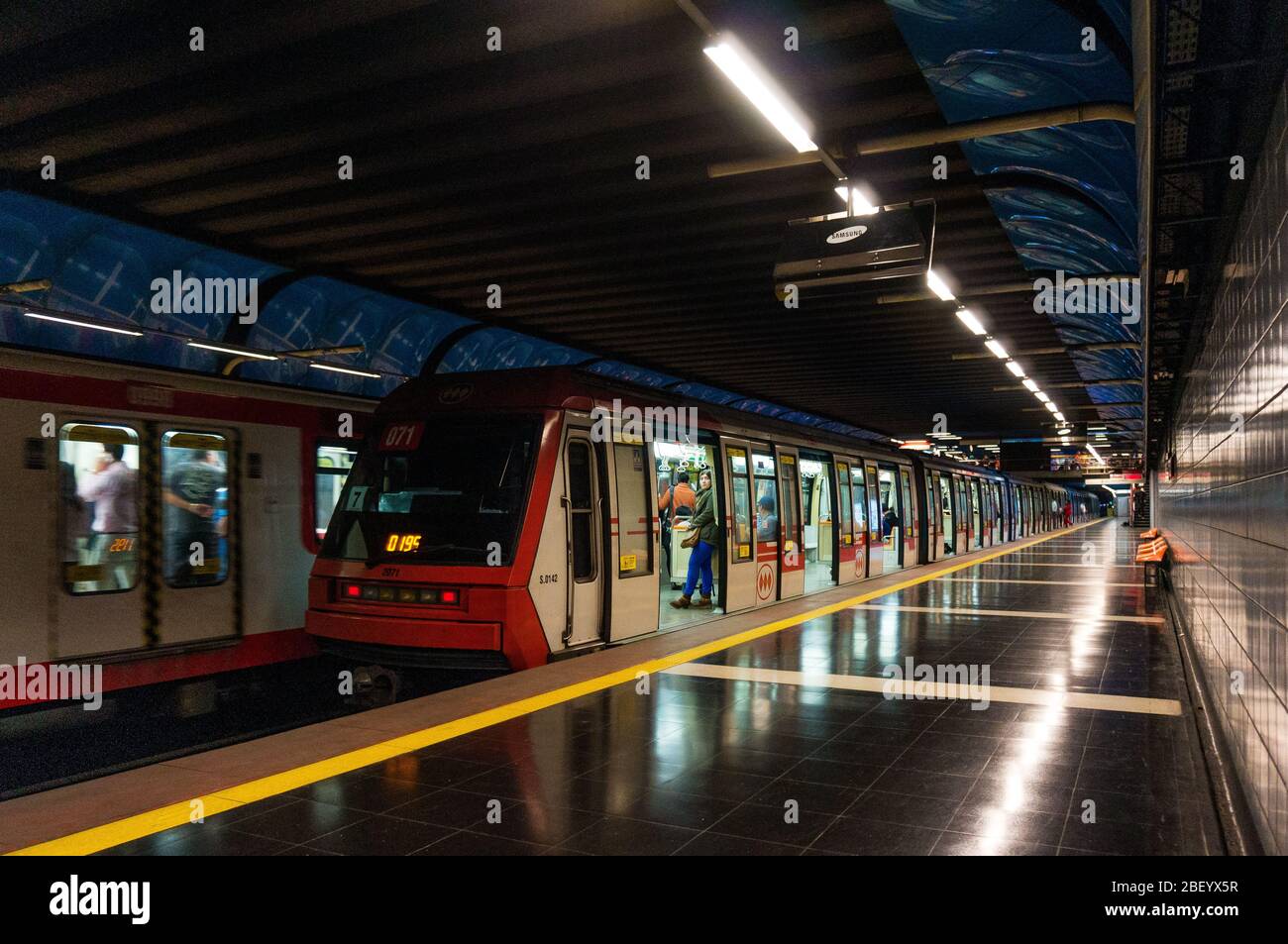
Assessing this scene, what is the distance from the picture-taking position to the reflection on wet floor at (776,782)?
3664mm

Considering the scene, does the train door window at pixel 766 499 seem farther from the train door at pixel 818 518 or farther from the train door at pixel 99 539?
the train door at pixel 99 539

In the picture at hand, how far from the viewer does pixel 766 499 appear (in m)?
11.7

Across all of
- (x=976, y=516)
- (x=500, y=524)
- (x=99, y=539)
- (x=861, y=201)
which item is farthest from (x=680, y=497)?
(x=976, y=516)

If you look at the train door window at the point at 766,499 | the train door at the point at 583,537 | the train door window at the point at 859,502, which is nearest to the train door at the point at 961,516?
the train door window at the point at 859,502

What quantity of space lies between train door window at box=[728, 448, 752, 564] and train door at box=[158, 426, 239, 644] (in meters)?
5.52

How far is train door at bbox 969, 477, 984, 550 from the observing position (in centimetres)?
2552

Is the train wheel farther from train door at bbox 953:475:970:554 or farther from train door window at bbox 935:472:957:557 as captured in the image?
train door at bbox 953:475:970:554

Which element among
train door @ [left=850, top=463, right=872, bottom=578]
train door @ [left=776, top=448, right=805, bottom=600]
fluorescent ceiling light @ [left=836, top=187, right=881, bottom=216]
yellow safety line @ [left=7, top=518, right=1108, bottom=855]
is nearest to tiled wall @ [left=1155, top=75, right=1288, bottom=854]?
fluorescent ceiling light @ [left=836, top=187, right=881, bottom=216]

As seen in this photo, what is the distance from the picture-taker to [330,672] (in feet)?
27.2

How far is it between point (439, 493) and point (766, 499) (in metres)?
5.70

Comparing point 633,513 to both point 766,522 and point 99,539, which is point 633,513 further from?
point 99,539
